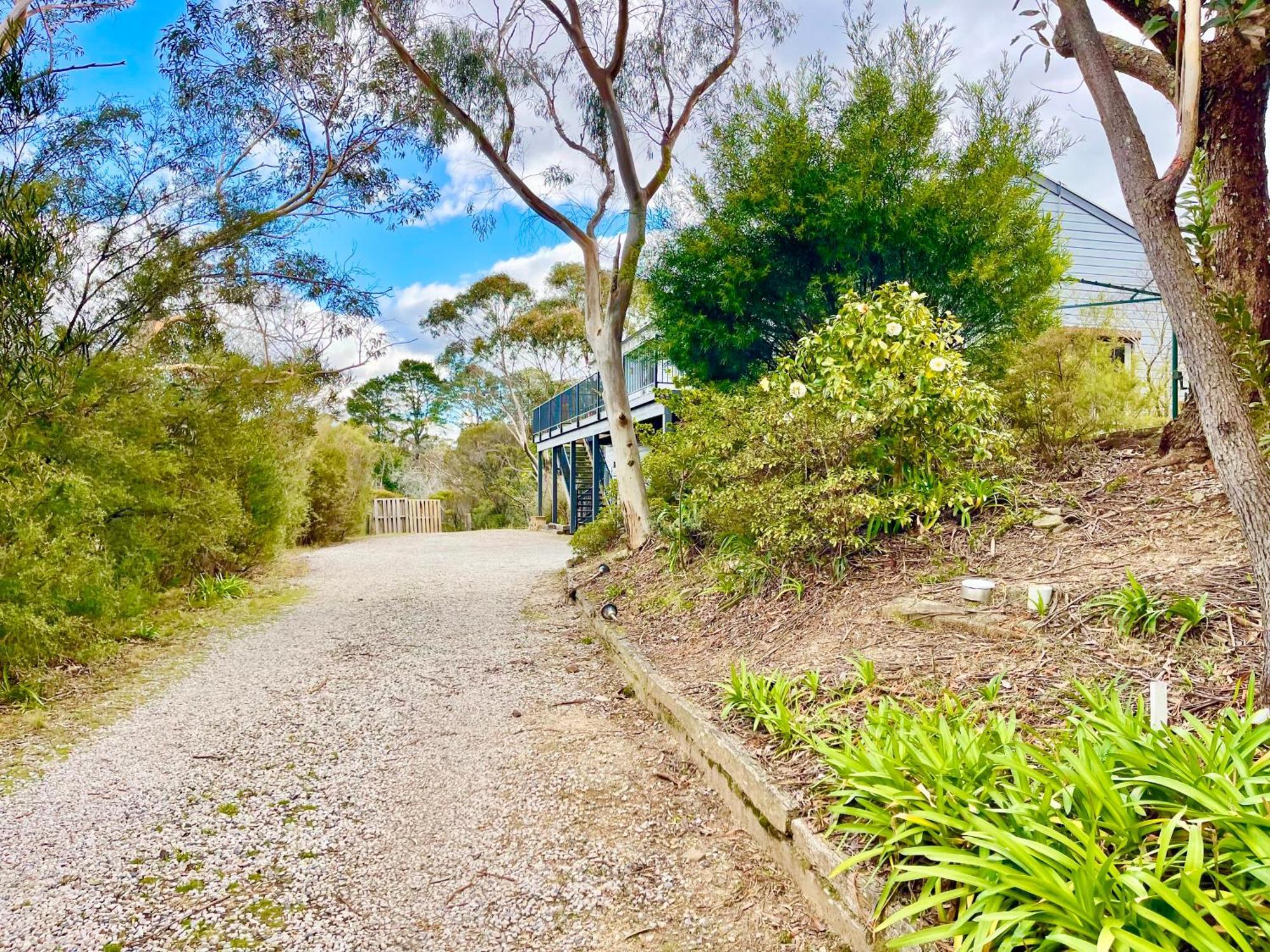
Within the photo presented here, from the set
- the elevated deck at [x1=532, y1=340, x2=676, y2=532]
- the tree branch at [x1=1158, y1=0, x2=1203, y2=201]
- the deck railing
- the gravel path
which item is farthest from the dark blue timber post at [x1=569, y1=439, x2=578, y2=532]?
the tree branch at [x1=1158, y1=0, x2=1203, y2=201]

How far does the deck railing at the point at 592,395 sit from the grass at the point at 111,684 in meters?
5.22

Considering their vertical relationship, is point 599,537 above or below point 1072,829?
above

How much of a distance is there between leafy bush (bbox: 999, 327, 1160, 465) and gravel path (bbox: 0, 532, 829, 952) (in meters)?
3.42

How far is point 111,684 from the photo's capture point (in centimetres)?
438

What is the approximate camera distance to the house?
8.30 m

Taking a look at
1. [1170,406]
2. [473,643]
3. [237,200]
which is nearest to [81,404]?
[473,643]

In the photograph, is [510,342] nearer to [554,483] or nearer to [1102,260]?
[554,483]

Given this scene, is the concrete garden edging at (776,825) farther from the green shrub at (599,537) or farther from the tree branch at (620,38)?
the tree branch at (620,38)

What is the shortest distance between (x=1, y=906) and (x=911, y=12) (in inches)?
327

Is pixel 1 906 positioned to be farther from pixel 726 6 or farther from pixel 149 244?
pixel 726 6

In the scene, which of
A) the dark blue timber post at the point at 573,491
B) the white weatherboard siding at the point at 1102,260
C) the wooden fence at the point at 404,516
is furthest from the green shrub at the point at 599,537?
the wooden fence at the point at 404,516

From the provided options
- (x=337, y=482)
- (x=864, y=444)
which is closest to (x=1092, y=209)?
(x=864, y=444)

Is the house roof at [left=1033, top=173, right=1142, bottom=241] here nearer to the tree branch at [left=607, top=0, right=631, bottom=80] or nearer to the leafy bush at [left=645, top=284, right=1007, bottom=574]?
the tree branch at [left=607, top=0, right=631, bottom=80]

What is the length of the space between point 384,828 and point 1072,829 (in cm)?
226
